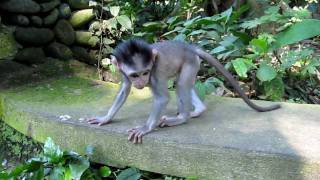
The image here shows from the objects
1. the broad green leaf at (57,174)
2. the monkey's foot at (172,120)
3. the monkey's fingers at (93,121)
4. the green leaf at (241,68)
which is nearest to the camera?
the broad green leaf at (57,174)

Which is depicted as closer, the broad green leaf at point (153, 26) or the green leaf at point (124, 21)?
the green leaf at point (124, 21)

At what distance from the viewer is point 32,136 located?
3934 millimetres

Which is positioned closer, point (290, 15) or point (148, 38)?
point (290, 15)

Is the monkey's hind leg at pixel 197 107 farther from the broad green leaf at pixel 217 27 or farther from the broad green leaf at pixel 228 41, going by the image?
the broad green leaf at pixel 217 27

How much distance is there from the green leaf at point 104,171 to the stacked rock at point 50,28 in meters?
1.97

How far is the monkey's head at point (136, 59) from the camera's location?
3.12m

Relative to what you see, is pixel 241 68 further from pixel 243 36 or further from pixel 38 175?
pixel 38 175

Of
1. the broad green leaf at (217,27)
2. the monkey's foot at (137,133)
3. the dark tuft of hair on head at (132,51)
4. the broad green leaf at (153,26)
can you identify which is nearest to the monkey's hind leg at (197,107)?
the monkey's foot at (137,133)

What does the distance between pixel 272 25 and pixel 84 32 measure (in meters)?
2.32

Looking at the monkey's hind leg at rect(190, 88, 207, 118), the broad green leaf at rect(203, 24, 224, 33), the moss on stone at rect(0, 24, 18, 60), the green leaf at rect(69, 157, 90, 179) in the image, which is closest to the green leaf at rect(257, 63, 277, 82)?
the monkey's hind leg at rect(190, 88, 207, 118)

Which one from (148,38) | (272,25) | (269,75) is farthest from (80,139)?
(272,25)

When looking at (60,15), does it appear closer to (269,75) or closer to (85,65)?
(85,65)

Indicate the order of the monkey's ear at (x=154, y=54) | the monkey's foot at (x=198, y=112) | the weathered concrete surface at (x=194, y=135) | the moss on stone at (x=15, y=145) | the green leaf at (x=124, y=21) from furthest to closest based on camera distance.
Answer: the green leaf at (x=124, y=21) < the moss on stone at (x=15, y=145) < the monkey's foot at (x=198, y=112) < the monkey's ear at (x=154, y=54) < the weathered concrete surface at (x=194, y=135)

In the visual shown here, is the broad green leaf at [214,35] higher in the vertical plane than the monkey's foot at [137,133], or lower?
higher
